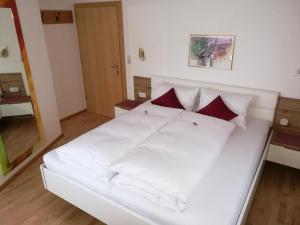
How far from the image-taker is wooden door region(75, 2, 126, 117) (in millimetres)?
3691

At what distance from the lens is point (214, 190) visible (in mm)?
1728

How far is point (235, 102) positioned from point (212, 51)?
2.39 ft

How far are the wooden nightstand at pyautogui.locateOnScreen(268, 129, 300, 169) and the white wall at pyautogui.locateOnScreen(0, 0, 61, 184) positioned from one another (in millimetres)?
2944

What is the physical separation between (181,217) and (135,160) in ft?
1.83

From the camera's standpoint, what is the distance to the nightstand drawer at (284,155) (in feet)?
7.99

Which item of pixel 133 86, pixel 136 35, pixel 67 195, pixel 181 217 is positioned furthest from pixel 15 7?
pixel 181 217

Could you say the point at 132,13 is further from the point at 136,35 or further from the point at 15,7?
the point at 15,7

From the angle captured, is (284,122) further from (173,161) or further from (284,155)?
(173,161)

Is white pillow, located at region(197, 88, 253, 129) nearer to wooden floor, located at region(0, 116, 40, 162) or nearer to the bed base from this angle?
the bed base

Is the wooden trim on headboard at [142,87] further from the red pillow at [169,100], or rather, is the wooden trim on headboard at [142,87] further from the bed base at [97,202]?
the bed base at [97,202]

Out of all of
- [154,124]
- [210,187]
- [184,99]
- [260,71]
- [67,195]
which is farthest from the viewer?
[184,99]

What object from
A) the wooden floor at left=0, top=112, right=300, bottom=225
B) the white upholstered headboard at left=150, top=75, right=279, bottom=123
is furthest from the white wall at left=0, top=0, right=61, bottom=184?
the white upholstered headboard at left=150, top=75, right=279, bottom=123

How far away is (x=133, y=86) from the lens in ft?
12.8

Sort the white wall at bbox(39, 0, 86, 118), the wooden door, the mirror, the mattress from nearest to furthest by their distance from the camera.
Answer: the mattress < the mirror < the wooden door < the white wall at bbox(39, 0, 86, 118)
